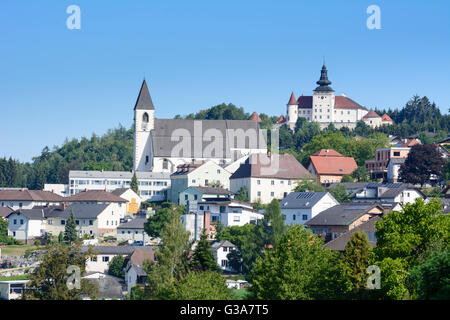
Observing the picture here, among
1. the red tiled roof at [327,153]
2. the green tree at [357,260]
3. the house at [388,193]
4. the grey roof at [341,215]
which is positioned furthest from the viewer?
the red tiled roof at [327,153]

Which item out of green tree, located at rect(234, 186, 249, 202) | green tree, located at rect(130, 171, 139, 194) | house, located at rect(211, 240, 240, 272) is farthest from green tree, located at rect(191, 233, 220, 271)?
green tree, located at rect(130, 171, 139, 194)

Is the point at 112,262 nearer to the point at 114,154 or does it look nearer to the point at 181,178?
the point at 181,178

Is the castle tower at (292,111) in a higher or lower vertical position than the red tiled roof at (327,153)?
higher

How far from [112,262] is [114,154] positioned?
Answer: 88228mm

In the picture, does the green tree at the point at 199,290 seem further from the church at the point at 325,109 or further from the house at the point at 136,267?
the church at the point at 325,109

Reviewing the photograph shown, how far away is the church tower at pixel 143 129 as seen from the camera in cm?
10762

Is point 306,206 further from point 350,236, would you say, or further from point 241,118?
point 241,118

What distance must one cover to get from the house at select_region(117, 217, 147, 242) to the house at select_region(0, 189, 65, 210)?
14.2m

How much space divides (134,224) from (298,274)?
4134 centimetres

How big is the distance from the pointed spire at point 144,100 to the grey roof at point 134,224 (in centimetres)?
3508

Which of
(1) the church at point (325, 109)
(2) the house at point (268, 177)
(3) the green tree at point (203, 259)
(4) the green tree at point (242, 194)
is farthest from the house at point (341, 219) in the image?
(1) the church at point (325, 109)

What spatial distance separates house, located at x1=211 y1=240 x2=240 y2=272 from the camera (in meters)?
62.0

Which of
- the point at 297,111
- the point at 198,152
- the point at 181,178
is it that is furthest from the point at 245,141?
the point at 297,111

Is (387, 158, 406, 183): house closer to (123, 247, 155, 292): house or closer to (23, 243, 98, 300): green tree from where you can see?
(123, 247, 155, 292): house
